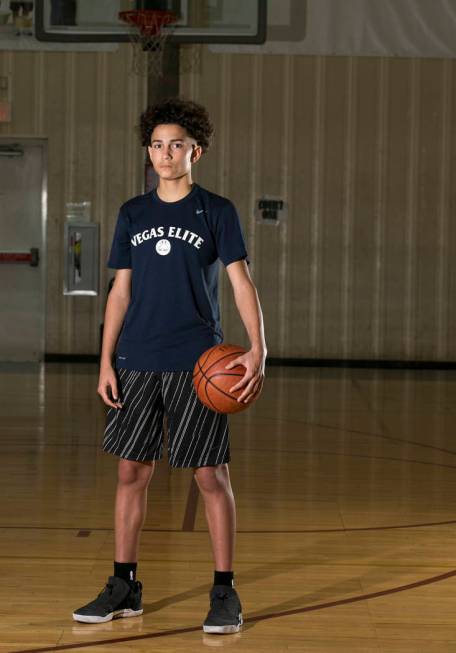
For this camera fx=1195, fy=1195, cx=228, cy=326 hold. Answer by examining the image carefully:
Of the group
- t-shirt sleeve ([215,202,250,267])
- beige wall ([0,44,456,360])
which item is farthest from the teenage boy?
beige wall ([0,44,456,360])

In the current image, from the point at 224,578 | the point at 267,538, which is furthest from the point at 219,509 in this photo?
the point at 267,538

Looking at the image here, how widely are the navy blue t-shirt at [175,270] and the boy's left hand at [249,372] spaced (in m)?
0.19

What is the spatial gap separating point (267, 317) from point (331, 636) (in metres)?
9.35

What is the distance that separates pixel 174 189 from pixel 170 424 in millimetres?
673

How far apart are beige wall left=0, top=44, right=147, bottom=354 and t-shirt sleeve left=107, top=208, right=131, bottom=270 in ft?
29.7

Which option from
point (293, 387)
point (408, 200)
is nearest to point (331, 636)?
point (293, 387)

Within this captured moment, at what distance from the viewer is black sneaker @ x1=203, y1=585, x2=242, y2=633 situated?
3293 millimetres

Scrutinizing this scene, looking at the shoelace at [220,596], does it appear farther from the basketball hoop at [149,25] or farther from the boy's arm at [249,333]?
the basketball hoop at [149,25]

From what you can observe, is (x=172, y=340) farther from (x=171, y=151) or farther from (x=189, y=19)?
(x=189, y=19)

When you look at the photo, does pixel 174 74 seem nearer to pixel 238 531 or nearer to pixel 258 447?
pixel 258 447

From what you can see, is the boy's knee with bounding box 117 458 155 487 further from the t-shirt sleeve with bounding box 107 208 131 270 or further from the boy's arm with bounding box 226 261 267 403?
the t-shirt sleeve with bounding box 107 208 131 270

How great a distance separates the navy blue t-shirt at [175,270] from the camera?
3.37 metres

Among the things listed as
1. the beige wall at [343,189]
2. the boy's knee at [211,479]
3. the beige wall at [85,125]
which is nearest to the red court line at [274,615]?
the boy's knee at [211,479]

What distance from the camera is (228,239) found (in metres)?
3.37
